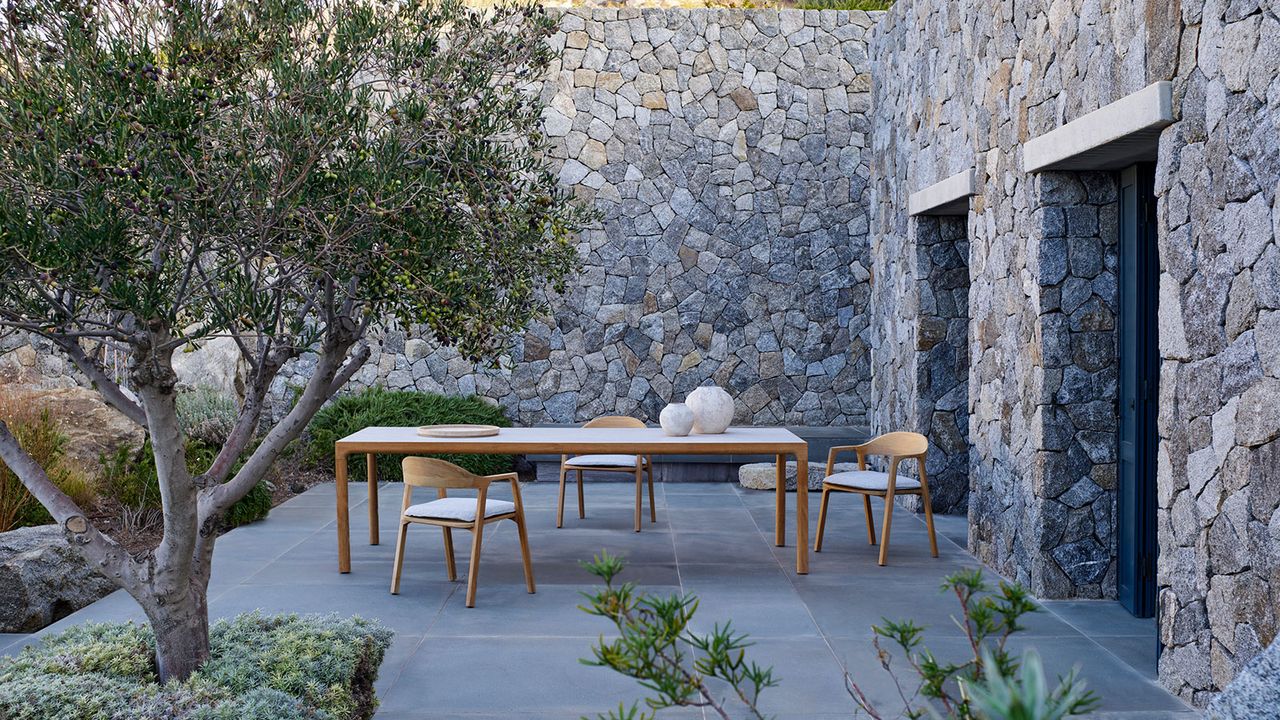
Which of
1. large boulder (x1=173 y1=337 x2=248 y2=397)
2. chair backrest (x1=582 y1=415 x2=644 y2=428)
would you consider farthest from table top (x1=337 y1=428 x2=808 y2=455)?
large boulder (x1=173 y1=337 x2=248 y2=397)

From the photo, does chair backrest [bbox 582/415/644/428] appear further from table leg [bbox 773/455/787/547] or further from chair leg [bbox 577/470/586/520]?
table leg [bbox 773/455/787/547]

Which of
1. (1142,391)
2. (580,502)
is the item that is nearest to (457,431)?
(580,502)

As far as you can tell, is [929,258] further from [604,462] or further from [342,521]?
[342,521]

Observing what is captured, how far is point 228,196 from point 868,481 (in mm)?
3899

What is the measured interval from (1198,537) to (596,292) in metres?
6.65

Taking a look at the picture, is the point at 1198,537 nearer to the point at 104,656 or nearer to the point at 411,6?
the point at 411,6

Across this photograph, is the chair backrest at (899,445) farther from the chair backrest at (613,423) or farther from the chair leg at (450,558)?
the chair leg at (450,558)

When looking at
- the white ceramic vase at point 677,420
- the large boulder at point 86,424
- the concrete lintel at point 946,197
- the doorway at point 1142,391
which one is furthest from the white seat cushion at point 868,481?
the large boulder at point 86,424

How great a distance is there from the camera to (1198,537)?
347 centimetres

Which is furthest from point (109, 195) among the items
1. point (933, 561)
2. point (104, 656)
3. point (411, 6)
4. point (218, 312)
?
point (933, 561)

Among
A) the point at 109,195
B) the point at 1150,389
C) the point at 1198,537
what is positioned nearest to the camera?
the point at 109,195

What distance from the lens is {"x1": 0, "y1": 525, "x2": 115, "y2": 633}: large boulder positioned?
4367 millimetres

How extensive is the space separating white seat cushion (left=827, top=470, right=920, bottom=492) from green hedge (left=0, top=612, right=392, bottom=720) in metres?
2.79

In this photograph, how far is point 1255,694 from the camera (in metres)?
2.09
